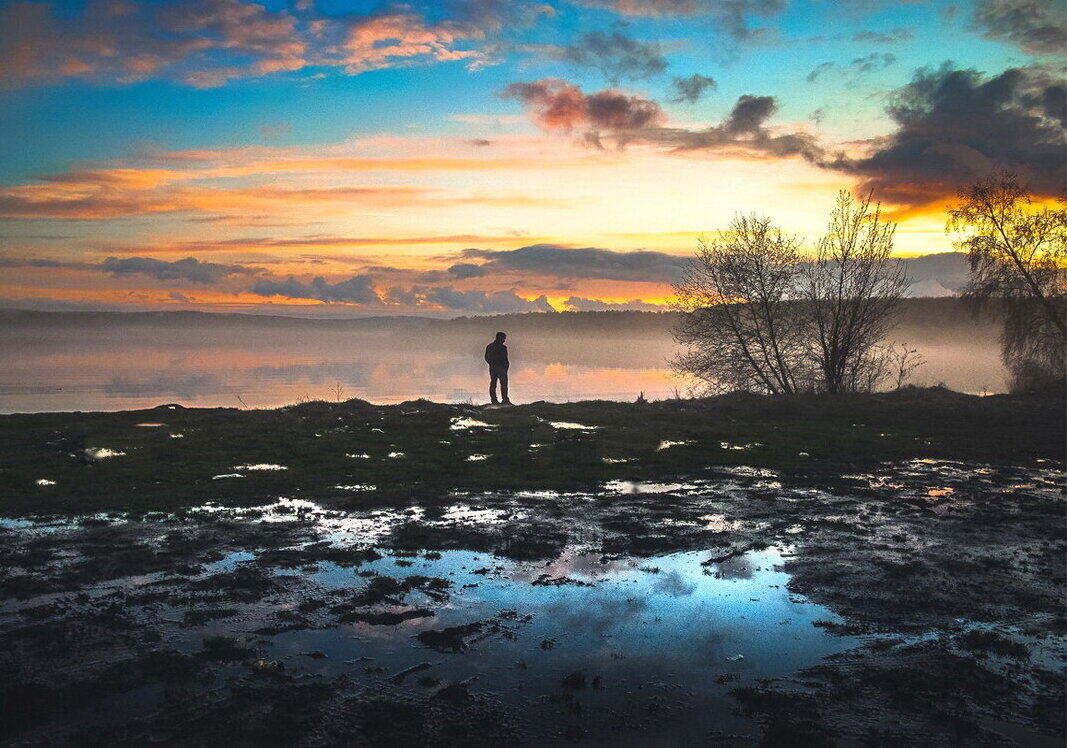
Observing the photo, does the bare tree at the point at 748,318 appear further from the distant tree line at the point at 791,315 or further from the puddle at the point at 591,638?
the puddle at the point at 591,638

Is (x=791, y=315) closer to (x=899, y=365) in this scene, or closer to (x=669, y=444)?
(x=669, y=444)

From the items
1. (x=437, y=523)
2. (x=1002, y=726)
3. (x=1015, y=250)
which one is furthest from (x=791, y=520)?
(x=1015, y=250)

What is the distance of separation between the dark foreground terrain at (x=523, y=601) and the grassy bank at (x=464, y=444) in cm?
19

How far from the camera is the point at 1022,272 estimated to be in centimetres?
4009

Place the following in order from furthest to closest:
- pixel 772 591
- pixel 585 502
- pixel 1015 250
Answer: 1. pixel 1015 250
2. pixel 585 502
3. pixel 772 591

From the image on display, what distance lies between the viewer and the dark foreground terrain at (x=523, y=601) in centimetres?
649

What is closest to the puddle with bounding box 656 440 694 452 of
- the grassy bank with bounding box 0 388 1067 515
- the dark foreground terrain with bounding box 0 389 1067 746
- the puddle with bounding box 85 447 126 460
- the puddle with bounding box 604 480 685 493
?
the grassy bank with bounding box 0 388 1067 515

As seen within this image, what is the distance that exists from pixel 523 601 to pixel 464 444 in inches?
510

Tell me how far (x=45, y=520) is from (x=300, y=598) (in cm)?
620

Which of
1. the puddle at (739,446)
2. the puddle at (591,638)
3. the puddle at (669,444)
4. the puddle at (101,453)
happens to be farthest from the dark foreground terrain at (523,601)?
the puddle at (669,444)

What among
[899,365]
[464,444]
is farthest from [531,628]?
[899,365]

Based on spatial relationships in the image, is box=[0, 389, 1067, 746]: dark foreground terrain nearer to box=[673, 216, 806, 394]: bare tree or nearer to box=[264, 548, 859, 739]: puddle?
→ box=[264, 548, 859, 739]: puddle

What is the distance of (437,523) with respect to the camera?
1309cm

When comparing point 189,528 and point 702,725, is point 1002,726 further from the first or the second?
point 189,528
